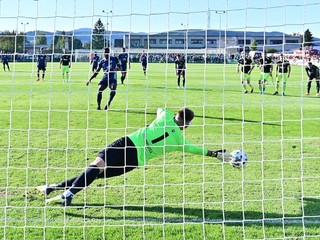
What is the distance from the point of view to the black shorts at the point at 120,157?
6195mm

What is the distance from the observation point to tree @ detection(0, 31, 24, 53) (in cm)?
653

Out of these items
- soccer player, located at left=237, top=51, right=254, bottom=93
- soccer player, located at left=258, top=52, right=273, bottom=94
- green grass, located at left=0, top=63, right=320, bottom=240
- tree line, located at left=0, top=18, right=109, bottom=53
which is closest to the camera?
green grass, located at left=0, top=63, right=320, bottom=240

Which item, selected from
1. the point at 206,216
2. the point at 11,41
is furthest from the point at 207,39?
the point at 11,41

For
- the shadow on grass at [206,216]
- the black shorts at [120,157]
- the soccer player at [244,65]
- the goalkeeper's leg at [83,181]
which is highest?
the soccer player at [244,65]

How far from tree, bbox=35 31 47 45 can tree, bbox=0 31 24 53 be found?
22 centimetres

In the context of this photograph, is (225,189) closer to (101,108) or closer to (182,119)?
(182,119)

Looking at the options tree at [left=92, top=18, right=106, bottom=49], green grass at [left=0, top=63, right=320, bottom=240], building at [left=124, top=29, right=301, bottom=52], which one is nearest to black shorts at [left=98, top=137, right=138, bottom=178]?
green grass at [left=0, top=63, right=320, bottom=240]

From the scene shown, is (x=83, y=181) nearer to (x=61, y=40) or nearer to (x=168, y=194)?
(x=168, y=194)

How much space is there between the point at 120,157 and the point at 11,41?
278 centimetres

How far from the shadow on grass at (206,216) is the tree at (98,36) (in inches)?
90.8

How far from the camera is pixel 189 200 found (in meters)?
6.48

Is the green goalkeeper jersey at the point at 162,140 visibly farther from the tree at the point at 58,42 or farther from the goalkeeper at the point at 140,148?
the tree at the point at 58,42

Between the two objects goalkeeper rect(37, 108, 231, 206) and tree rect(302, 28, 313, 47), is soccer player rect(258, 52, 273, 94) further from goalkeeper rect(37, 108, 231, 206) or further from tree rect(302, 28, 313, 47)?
goalkeeper rect(37, 108, 231, 206)

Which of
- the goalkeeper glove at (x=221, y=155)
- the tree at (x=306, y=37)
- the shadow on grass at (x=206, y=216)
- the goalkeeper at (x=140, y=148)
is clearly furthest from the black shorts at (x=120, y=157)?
the tree at (x=306, y=37)
